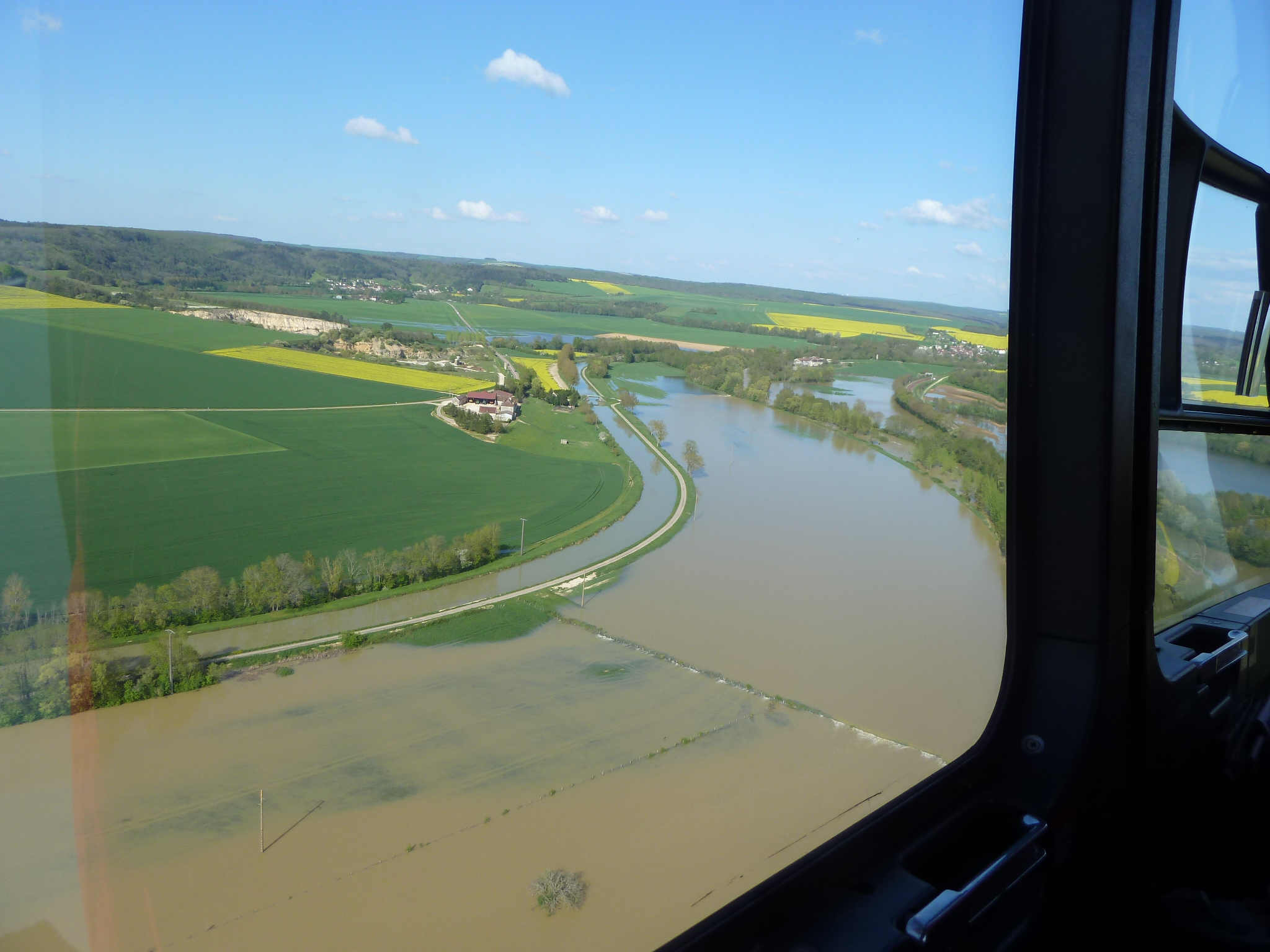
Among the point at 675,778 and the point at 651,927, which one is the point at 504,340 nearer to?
the point at 675,778

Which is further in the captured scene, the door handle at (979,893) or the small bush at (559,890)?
the door handle at (979,893)

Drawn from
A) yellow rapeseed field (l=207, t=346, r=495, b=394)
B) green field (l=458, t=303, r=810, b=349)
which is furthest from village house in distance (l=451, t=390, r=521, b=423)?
green field (l=458, t=303, r=810, b=349)

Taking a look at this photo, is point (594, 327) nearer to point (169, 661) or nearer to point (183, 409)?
point (183, 409)

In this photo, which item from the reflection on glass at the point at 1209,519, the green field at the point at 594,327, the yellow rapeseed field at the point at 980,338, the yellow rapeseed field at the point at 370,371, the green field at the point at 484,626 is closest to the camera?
the green field at the point at 484,626

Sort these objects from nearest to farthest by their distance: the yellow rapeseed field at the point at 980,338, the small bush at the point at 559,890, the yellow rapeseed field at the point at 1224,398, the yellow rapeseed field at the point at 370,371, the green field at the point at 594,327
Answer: the small bush at the point at 559,890 → the yellow rapeseed field at the point at 370,371 → the green field at the point at 594,327 → the yellow rapeseed field at the point at 980,338 → the yellow rapeseed field at the point at 1224,398

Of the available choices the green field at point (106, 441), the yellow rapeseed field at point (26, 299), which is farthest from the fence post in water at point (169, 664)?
the yellow rapeseed field at point (26, 299)

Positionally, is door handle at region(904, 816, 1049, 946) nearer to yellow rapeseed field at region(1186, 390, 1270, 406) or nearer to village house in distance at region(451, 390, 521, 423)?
village house in distance at region(451, 390, 521, 423)

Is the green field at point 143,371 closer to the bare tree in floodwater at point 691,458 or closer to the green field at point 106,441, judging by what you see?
the green field at point 106,441

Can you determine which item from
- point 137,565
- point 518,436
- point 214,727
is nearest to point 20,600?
point 137,565
